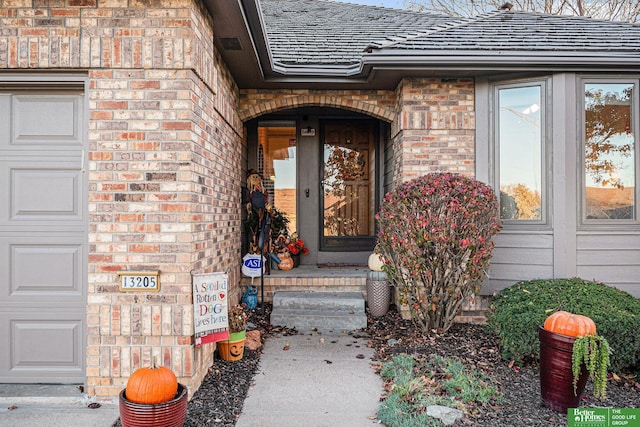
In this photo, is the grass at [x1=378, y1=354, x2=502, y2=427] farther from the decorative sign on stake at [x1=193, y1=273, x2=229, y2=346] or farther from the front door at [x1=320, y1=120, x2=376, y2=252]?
the front door at [x1=320, y1=120, x2=376, y2=252]

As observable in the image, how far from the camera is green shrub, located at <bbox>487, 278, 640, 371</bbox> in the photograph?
136 inches

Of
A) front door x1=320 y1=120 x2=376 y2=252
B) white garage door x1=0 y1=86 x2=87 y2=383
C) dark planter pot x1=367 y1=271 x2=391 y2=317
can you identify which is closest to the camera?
white garage door x1=0 y1=86 x2=87 y2=383

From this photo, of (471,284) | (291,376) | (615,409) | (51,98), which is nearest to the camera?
(615,409)

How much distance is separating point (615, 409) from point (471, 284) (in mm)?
1633

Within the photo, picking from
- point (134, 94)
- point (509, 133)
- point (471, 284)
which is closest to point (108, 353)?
point (134, 94)

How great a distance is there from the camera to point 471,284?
429cm

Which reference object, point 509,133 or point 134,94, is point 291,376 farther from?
point 509,133

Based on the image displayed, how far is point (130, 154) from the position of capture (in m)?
2.99

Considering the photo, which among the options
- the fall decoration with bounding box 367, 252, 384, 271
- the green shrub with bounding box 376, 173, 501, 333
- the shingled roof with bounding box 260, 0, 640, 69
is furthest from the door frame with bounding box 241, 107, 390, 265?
the green shrub with bounding box 376, 173, 501, 333

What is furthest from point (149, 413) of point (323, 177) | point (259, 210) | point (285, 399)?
point (323, 177)

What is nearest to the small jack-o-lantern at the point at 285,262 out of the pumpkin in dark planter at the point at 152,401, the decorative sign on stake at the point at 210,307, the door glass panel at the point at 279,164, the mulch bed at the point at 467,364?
the door glass panel at the point at 279,164

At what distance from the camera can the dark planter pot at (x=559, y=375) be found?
280 centimetres

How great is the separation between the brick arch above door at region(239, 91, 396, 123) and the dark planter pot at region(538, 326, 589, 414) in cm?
345

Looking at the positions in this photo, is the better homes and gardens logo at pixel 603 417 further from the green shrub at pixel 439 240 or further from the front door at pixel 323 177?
the front door at pixel 323 177
